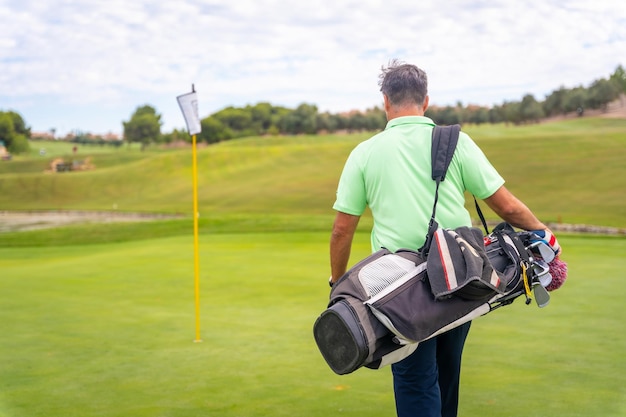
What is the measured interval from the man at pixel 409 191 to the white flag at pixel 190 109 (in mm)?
3667

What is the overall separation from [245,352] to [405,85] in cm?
348

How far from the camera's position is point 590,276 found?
1010cm

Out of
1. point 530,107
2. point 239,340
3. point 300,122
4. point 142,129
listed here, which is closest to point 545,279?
point 239,340

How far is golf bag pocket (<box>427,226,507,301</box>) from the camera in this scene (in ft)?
9.44

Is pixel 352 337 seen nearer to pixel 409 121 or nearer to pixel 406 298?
pixel 406 298

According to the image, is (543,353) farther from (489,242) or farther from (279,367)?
(489,242)

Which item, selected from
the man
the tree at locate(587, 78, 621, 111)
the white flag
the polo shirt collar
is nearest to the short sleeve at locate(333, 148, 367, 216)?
the man

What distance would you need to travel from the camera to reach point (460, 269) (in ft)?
9.49

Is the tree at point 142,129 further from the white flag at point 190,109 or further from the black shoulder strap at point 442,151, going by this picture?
the black shoulder strap at point 442,151

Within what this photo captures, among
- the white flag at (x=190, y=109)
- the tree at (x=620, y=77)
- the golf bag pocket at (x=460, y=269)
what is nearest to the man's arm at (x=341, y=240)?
the golf bag pocket at (x=460, y=269)

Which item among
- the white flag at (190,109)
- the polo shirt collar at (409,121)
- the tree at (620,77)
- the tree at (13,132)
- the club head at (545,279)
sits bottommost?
the club head at (545,279)

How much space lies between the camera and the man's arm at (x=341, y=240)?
331cm

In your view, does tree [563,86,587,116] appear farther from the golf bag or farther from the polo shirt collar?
the golf bag

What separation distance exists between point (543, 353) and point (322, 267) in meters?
6.09
